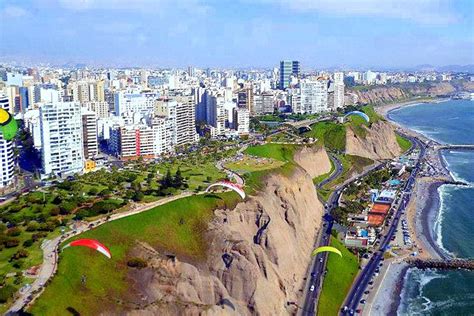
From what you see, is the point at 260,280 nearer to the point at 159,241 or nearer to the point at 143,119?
the point at 159,241

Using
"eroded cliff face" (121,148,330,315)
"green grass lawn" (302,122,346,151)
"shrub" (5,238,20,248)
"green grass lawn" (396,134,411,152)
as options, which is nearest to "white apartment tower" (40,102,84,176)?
"eroded cliff face" (121,148,330,315)

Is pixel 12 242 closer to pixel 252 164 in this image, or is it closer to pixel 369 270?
pixel 369 270

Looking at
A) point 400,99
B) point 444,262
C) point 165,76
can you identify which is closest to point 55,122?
point 444,262

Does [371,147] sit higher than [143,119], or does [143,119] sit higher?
[143,119]

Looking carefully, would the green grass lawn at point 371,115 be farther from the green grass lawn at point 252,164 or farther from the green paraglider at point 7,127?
the green paraglider at point 7,127

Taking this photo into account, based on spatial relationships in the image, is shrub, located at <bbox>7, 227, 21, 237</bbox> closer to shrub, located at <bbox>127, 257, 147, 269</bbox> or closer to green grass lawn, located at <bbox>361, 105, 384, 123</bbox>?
shrub, located at <bbox>127, 257, 147, 269</bbox>

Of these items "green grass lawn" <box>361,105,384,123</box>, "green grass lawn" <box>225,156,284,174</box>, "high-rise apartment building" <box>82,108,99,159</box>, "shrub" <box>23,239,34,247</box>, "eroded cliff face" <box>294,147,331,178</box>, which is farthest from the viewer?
"green grass lawn" <box>361,105,384,123</box>

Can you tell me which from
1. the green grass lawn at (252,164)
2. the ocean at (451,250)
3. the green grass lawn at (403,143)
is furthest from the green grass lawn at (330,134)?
the green grass lawn at (252,164)
